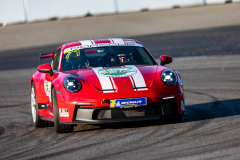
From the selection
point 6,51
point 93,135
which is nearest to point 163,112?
point 93,135

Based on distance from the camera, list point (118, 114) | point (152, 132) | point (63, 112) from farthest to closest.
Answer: point (63, 112), point (118, 114), point (152, 132)

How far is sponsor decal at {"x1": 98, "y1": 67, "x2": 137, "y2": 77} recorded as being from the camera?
6.04 metres

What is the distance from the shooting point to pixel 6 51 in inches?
963

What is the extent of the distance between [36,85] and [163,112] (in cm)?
251

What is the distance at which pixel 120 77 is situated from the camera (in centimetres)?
594

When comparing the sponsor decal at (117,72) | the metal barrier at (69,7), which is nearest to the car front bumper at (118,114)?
the sponsor decal at (117,72)

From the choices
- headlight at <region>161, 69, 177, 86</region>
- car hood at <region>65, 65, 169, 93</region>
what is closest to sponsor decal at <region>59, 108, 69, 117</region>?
car hood at <region>65, 65, 169, 93</region>

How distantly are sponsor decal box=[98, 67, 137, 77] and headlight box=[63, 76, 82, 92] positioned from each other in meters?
0.41

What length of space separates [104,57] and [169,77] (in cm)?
128

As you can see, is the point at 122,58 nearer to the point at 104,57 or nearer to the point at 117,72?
the point at 104,57

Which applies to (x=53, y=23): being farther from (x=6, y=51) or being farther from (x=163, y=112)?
(x=163, y=112)

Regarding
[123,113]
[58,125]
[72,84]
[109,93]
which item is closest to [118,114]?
[123,113]

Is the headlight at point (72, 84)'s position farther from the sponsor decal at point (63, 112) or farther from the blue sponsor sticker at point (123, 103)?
the blue sponsor sticker at point (123, 103)

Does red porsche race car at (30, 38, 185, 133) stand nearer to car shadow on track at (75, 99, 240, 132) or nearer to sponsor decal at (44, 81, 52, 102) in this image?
sponsor decal at (44, 81, 52, 102)
